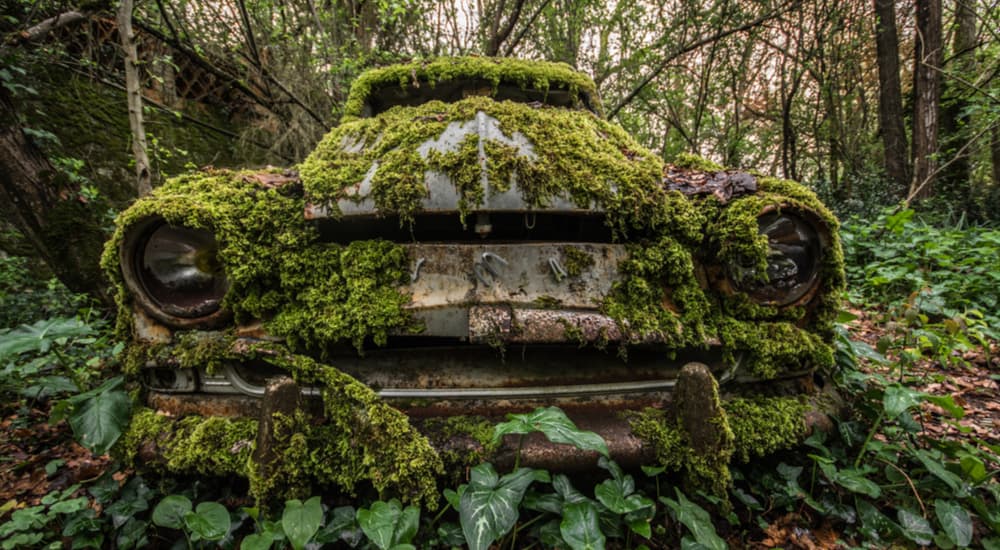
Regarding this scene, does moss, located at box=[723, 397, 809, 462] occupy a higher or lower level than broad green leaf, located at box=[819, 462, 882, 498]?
higher

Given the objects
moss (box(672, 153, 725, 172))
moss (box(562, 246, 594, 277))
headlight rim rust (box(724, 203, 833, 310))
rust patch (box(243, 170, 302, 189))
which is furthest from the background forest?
moss (box(672, 153, 725, 172))

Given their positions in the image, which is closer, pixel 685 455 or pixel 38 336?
pixel 685 455

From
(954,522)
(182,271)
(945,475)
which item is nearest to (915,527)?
(954,522)

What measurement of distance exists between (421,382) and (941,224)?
788 centimetres

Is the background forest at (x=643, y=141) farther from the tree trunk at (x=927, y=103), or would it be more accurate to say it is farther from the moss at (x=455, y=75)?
the moss at (x=455, y=75)

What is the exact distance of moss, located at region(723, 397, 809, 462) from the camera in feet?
4.17

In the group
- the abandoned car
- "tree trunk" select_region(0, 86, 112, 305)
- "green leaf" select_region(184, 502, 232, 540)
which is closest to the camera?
"green leaf" select_region(184, 502, 232, 540)

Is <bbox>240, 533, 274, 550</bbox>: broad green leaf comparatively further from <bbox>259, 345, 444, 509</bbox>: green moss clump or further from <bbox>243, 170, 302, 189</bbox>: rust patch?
<bbox>243, 170, 302, 189</bbox>: rust patch

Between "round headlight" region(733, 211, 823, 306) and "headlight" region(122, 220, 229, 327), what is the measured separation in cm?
171

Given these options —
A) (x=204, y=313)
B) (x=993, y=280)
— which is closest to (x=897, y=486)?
(x=204, y=313)

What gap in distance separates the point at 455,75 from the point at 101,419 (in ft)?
7.39

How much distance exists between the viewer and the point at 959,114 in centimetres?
639

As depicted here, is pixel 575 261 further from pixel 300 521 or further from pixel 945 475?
pixel 945 475

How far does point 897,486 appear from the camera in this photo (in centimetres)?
136
